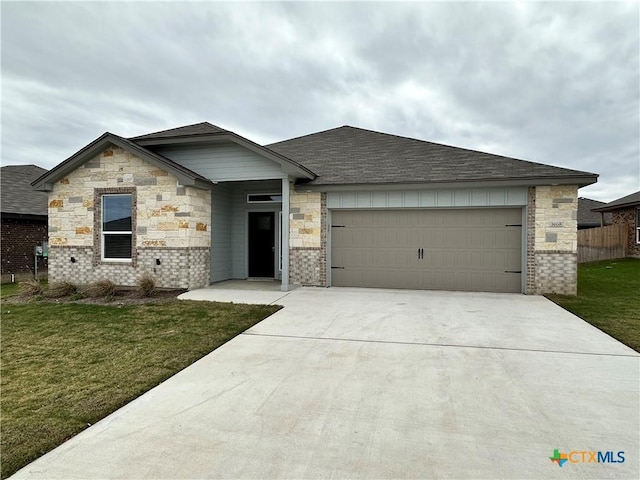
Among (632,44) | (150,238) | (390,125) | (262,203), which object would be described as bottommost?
(150,238)

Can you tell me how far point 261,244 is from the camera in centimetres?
1238

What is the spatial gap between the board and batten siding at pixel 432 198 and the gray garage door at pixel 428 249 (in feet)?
0.85

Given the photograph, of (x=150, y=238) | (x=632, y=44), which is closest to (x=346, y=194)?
(x=150, y=238)

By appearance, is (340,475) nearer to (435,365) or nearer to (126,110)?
(435,365)

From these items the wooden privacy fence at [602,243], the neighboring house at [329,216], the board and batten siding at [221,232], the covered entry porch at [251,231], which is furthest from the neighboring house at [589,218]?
the board and batten siding at [221,232]

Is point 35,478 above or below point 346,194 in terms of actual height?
below

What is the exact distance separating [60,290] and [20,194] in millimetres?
9088

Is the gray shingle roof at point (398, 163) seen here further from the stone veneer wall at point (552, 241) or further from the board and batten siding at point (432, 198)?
the stone veneer wall at point (552, 241)

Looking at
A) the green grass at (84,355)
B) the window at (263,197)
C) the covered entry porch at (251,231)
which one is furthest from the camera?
the window at (263,197)

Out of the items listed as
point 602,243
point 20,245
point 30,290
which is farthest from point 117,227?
point 602,243

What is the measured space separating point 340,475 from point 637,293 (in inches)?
455

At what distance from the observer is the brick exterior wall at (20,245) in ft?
43.2

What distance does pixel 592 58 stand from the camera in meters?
12.3

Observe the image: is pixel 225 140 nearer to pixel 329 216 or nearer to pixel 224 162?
pixel 224 162
